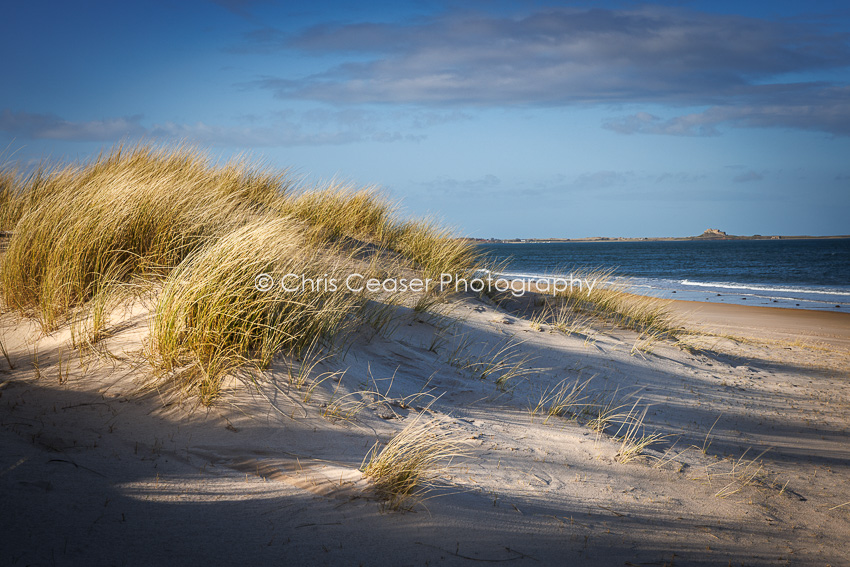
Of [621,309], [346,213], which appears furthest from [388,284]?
[621,309]

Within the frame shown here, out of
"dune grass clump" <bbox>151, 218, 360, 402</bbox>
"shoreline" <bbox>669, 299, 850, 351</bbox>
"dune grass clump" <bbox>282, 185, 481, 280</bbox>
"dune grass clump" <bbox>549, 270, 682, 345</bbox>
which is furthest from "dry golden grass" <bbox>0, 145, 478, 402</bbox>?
"shoreline" <bbox>669, 299, 850, 351</bbox>

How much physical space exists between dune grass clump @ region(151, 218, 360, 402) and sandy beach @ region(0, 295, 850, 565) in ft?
0.61

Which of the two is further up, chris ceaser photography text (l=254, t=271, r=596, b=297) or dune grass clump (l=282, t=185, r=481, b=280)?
dune grass clump (l=282, t=185, r=481, b=280)

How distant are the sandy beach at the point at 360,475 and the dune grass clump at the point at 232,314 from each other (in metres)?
0.19

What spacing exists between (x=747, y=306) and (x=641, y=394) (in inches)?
572

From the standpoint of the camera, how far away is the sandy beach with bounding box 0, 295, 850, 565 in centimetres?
203

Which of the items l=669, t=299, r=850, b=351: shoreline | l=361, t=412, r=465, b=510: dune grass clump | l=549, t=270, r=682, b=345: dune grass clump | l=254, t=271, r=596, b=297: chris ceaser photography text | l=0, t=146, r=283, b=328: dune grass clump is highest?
l=0, t=146, r=283, b=328: dune grass clump

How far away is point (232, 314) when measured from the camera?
3.24m

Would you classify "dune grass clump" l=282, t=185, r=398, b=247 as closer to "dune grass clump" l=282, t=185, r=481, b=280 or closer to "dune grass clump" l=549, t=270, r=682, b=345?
"dune grass clump" l=282, t=185, r=481, b=280

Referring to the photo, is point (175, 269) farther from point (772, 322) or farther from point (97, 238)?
point (772, 322)

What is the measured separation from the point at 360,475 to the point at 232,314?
141cm

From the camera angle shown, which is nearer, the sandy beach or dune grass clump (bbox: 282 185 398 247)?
the sandy beach

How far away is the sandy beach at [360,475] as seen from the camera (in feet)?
6.66

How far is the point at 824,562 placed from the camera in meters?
2.54
